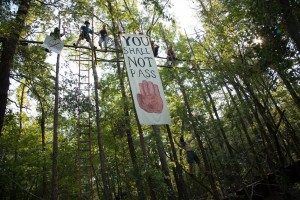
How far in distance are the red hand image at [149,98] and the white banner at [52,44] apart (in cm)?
344

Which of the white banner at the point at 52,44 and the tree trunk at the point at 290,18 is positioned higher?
the white banner at the point at 52,44

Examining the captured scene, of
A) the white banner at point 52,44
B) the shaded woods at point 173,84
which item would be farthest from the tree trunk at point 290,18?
the white banner at point 52,44

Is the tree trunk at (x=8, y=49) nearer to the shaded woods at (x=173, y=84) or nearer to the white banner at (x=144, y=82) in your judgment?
the shaded woods at (x=173, y=84)

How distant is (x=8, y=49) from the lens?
18.4 feet

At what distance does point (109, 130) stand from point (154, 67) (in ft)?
26.8

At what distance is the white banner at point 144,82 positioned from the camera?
5.08 m

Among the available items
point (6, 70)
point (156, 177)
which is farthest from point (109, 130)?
point (6, 70)

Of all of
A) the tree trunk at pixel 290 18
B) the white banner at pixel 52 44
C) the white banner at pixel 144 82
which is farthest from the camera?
the white banner at pixel 52 44

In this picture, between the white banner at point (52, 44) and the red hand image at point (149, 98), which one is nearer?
the red hand image at point (149, 98)

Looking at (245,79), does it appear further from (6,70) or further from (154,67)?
(6,70)

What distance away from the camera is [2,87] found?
17.2 ft

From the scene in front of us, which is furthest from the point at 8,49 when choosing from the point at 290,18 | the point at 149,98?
the point at 290,18

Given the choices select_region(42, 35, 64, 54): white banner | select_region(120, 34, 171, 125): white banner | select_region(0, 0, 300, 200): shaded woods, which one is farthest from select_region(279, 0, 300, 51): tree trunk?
select_region(42, 35, 64, 54): white banner

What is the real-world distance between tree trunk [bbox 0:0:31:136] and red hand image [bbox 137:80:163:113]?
294 centimetres
